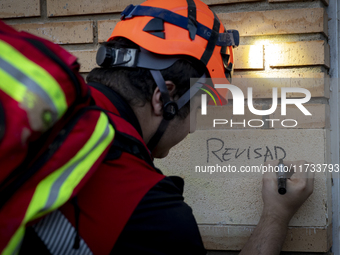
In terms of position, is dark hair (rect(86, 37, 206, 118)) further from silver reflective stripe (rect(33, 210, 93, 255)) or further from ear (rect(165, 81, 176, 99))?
silver reflective stripe (rect(33, 210, 93, 255))

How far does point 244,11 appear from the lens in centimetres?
193

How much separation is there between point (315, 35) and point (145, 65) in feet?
3.37

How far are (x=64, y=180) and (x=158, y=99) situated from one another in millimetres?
743

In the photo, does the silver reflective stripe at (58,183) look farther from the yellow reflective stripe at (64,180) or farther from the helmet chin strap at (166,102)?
the helmet chin strap at (166,102)

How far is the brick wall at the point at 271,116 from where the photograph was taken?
1.86 meters

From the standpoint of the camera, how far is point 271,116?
75.5 inches

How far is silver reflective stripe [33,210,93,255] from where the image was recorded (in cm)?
86

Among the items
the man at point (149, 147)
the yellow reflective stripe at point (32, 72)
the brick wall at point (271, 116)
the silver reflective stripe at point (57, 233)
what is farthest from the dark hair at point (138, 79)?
the yellow reflective stripe at point (32, 72)

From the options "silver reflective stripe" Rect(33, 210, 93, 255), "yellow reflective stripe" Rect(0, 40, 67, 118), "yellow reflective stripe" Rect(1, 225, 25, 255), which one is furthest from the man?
"yellow reflective stripe" Rect(0, 40, 67, 118)

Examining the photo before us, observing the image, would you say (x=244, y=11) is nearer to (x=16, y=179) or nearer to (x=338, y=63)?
(x=338, y=63)

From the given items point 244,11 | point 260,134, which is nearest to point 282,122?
point 260,134

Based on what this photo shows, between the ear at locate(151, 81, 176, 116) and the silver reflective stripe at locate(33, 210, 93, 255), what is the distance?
0.68 meters

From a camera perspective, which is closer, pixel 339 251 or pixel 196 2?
pixel 196 2

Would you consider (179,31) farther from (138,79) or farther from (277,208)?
(277,208)
